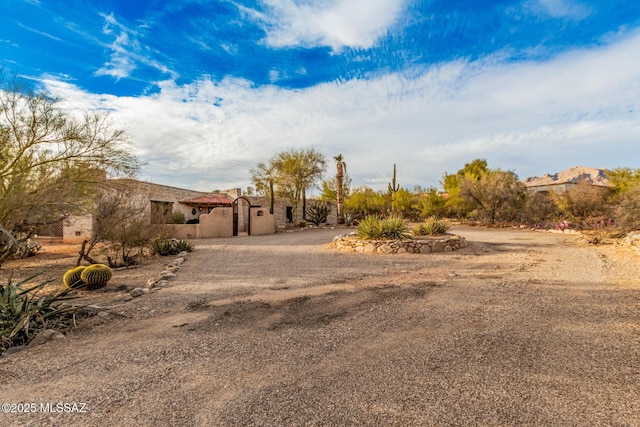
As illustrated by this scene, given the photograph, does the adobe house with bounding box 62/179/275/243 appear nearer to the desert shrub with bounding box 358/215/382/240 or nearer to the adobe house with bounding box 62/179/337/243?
the adobe house with bounding box 62/179/337/243

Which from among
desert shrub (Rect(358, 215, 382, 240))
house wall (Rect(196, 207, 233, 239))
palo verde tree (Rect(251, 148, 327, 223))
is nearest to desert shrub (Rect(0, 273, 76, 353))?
desert shrub (Rect(358, 215, 382, 240))

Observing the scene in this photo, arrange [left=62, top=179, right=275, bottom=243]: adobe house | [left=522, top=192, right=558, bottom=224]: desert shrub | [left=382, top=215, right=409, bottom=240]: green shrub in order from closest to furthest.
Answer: [left=382, top=215, right=409, bottom=240]: green shrub < [left=62, top=179, right=275, bottom=243]: adobe house < [left=522, top=192, right=558, bottom=224]: desert shrub

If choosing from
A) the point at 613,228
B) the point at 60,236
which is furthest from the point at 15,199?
the point at 613,228

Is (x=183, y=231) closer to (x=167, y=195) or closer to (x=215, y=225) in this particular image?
(x=215, y=225)

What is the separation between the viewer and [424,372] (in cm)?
293

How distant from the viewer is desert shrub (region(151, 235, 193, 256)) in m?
11.1

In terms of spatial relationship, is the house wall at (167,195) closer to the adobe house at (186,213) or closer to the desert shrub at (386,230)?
the adobe house at (186,213)

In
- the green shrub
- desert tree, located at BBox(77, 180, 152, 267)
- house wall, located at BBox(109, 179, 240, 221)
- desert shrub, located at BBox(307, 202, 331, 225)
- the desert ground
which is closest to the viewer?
the desert ground

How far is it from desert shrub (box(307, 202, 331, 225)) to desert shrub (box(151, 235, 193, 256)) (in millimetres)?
13865

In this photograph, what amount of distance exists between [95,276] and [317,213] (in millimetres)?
19277

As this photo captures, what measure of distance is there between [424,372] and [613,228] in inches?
710

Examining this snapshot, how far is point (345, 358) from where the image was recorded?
10.7 feet

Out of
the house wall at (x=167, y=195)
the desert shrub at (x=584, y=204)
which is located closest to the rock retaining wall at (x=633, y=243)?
the desert shrub at (x=584, y=204)

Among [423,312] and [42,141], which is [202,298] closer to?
[423,312]
